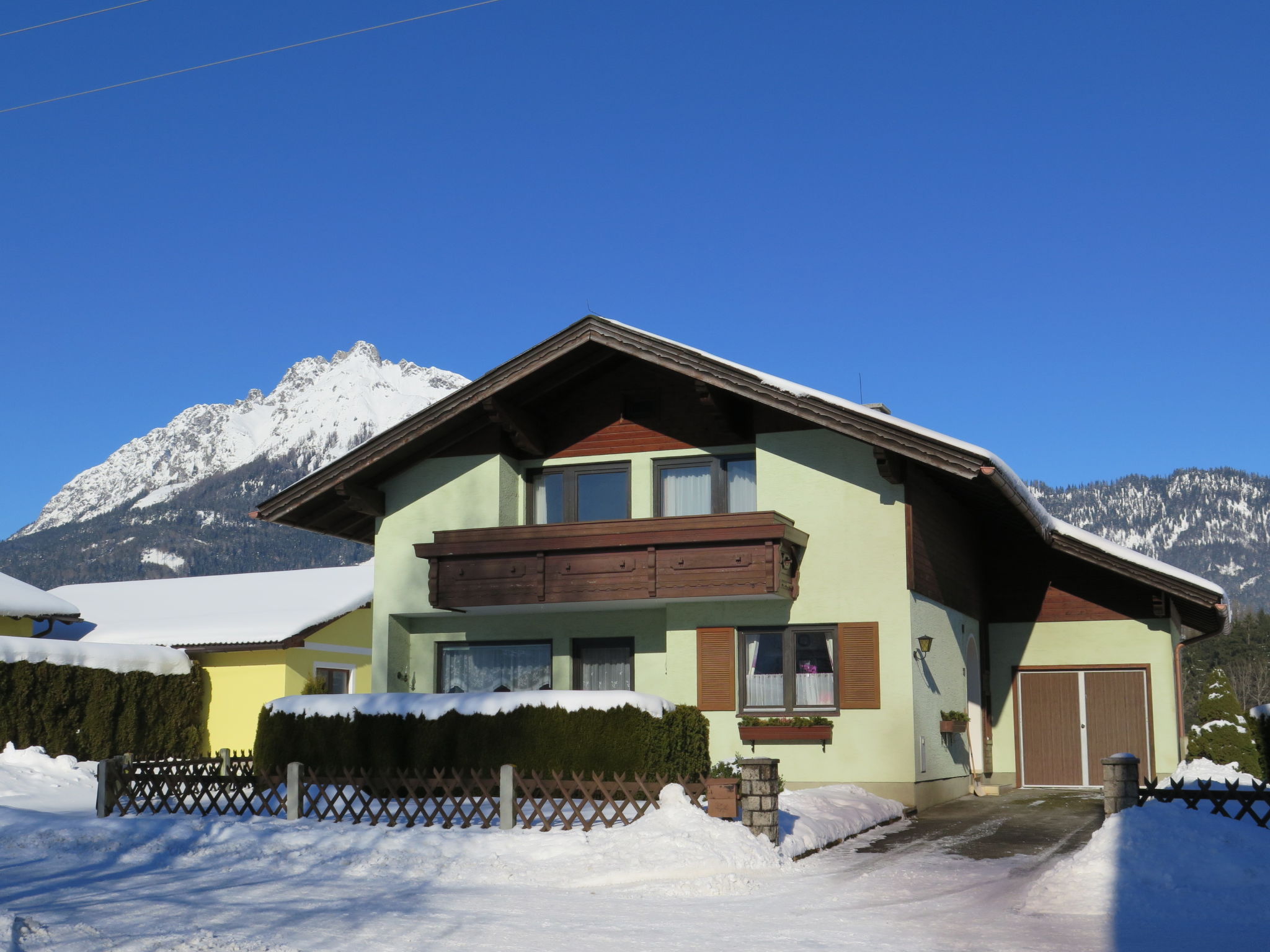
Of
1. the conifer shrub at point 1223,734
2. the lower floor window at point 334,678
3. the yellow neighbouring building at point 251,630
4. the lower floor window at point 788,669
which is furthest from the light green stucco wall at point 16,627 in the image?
the conifer shrub at point 1223,734

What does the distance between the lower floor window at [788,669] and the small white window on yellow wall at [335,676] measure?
14702 mm

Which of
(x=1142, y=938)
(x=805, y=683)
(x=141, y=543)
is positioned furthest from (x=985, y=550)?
(x=141, y=543)

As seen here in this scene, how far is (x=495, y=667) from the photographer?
22.1 m

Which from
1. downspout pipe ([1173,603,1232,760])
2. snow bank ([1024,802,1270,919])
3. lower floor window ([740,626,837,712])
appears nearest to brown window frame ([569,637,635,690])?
lower floor window ([740,626,837,712])

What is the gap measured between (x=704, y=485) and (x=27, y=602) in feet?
62.5

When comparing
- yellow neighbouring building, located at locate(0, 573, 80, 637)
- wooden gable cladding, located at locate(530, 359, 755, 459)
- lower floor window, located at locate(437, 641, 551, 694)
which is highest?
wooden gable cladding, located at locate(530, 359, 755, 459)

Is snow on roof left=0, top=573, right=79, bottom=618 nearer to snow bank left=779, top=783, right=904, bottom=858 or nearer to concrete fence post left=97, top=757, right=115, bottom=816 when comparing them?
concrete fence post left=97, top=757, right=115, bottom=816

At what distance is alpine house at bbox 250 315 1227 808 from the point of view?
1928 cm

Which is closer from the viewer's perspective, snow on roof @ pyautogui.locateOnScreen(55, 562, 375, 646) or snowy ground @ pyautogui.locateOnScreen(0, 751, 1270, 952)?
snowy ground @ pyautogui.locateOnScreen(0, 751, 1270, 952)

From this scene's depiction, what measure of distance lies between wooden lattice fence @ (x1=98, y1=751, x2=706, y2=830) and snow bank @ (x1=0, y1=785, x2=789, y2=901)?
33 cm

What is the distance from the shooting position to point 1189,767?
23.1 m

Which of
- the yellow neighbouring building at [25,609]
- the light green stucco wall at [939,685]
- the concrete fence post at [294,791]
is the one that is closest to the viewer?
the concrete fence post at [294,791]

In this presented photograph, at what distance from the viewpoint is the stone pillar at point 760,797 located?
1383 centimetres

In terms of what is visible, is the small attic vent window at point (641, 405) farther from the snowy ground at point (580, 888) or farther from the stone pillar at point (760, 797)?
the stone pillar at point (760, 797)
